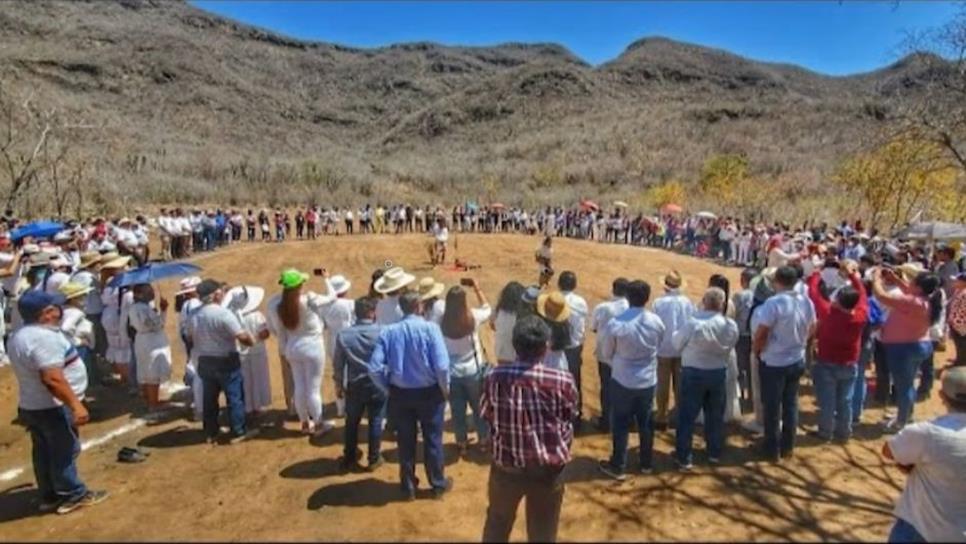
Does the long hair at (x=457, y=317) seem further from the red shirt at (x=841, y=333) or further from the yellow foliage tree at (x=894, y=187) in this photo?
the yellow foliage tree at (x=894, y=187)

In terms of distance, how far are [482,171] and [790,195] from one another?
24640 mm

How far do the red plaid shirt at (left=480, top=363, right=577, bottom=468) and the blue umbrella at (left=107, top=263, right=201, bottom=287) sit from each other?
533 centimetres

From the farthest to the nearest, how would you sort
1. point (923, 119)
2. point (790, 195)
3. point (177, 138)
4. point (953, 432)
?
point (177, 138) → point (790, 195) → point (923, 119) → point (953, 432)

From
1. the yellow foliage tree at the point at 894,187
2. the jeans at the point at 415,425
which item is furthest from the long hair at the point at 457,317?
the yellow foliage tree at the point at 894,187

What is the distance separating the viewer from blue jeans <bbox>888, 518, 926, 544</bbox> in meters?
3.94

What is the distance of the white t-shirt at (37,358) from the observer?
5.33 m

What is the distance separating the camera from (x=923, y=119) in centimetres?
938

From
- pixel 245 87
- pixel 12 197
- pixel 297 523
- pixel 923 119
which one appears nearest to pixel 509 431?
pixel 297 523

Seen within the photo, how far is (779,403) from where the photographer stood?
21.5 ft

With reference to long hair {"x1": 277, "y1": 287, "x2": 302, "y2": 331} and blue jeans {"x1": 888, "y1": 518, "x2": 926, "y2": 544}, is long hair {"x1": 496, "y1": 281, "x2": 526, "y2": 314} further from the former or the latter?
blue jeans {"x1": 888, "y1": 518, "x2": 926, "y2": 544}

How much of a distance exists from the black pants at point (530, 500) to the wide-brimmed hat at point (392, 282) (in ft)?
8.43

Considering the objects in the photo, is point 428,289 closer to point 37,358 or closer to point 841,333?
point 37,358

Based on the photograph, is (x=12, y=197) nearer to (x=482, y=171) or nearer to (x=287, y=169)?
(x=287, y=169)

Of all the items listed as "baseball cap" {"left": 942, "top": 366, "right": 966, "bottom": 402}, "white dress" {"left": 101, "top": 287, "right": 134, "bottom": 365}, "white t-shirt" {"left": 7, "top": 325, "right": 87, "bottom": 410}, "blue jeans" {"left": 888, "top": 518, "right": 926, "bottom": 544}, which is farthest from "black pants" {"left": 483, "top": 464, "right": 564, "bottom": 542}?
"white dress" {"left": 101, "top": 287, "right": 134, "bottom": 365}
